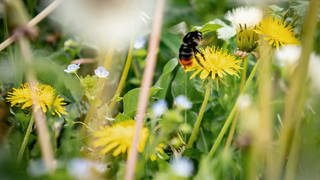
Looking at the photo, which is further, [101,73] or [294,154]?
[101,73]

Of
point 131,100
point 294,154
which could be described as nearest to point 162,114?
point 131,100

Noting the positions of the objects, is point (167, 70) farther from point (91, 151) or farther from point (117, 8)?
point (91, 151)

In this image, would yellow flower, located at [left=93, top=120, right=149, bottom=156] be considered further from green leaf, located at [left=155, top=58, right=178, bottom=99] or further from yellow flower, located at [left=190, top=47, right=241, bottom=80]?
green leaf, located at [left=155, top=58, right=178, bottom=99]

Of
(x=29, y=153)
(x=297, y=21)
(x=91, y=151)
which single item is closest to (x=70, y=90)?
(x=29, y=153)

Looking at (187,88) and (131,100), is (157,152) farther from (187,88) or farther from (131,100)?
(187,88)

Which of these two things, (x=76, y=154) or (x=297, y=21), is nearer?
(x=76, y=154)

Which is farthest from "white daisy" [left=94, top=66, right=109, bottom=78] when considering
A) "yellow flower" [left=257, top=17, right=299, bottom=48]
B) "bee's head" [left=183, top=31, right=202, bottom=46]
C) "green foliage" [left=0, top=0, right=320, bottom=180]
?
"yellow flower" [left=257, top=17, right=299, bottom=48]

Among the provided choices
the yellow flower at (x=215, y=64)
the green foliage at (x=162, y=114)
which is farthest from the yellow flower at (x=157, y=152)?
the yellow flower at (x=215, y=64)
